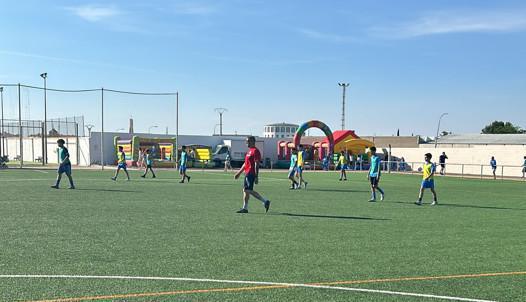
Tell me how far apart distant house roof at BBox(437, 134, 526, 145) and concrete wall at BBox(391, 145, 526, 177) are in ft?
70.2

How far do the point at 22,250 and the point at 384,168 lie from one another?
134 feet

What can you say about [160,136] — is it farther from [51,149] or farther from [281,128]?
[281,128]

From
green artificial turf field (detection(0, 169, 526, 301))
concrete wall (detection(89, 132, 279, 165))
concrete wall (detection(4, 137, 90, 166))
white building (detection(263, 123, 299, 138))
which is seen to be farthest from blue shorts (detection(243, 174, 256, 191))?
white building (detection(263, 123, 299, 138))

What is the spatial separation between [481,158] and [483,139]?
103 ft

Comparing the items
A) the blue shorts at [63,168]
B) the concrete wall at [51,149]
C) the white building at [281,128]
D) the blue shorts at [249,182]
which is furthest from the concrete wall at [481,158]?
the white building at [281,128]

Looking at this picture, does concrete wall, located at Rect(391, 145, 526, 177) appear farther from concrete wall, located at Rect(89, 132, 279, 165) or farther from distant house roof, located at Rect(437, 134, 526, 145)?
distant house roof, located at Rect(437, 134, 526, 145)

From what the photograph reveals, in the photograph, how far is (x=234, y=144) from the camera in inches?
2063

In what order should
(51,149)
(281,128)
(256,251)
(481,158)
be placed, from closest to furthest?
(256,251) → (481,158) → (51,149) → (281,128)

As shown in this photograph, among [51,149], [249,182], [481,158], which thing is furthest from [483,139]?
[249,182]

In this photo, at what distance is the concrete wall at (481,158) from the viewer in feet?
126

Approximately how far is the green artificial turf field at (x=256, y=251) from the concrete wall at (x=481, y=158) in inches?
1017

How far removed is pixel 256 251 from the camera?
835 cm

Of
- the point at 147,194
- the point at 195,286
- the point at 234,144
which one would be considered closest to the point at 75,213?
the point at 147,194

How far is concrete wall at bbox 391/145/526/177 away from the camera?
38.4 m
